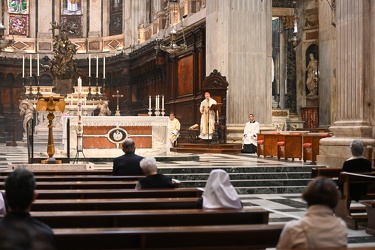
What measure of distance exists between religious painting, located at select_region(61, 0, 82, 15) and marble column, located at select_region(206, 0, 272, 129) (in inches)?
615

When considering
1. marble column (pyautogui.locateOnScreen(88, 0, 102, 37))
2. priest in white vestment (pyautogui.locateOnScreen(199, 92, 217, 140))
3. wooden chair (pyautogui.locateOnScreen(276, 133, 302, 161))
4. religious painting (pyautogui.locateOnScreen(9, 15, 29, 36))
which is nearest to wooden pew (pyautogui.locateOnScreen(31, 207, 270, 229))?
wooden chair (pyautogui.locateOnScreen(276, 133, 302, 161))

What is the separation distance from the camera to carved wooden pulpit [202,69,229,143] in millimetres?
18078

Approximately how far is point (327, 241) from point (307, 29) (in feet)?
70.8

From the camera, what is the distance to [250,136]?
17.8 metres

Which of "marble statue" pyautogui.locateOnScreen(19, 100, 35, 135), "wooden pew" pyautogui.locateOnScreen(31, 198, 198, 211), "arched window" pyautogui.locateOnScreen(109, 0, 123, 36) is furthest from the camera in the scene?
"arched window" pyautogui.locateOnScreen(109, 0, 123, 36)

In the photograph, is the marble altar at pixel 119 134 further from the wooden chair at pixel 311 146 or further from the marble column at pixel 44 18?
the marble column at pixel 44 18

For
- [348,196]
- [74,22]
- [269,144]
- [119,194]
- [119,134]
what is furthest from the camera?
[74,22]

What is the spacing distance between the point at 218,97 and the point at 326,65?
619cm

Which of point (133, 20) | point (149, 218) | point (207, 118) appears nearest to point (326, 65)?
point (207, 118)

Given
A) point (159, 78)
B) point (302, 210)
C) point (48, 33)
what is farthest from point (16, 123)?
point (302, 210)

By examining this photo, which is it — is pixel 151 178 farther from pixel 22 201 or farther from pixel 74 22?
pixel 74 22

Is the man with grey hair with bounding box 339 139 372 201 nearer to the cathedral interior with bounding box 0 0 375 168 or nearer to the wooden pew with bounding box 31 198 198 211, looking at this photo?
the wooden pew with bounding box 31 198 198 211

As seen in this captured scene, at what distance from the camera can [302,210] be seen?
339 inches

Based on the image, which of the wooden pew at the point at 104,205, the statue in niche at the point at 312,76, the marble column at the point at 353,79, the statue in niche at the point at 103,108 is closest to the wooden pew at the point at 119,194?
the wooden pew at the point at 104,205
